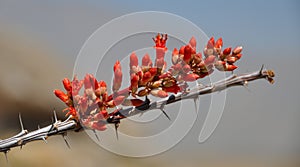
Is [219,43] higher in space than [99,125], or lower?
higher

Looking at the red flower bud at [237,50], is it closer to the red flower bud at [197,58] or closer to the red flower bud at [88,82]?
the red flower bud at [197,58]

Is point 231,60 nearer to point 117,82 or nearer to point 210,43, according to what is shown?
point 210,43

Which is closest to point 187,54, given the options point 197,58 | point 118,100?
point 197,58

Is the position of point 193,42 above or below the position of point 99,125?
above

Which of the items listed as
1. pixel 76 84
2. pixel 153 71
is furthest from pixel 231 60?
pixel 76 84

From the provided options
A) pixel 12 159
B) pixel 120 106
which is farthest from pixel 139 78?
pixel 12 159

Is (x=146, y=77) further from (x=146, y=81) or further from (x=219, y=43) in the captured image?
(x=219, y=43)

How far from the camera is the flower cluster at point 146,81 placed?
0.52m

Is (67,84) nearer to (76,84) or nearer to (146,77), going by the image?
(76,84)

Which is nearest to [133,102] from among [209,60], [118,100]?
[118,100]

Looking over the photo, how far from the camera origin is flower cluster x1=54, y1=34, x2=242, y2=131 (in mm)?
517

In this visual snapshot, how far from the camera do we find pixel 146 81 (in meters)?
0.52

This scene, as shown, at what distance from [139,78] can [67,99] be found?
12cm

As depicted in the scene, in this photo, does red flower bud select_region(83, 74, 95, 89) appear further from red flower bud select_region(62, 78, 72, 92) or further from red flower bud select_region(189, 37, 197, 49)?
red flower bud select_region(189, 37, 197, 49)
